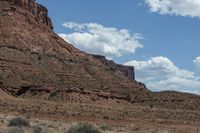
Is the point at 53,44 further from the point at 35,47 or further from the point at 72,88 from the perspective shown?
the point at 72,88

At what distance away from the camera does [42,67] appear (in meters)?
95.2

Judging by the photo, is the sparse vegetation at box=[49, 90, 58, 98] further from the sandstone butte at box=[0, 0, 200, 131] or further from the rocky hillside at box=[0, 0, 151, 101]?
the rocky hillside at box=[0, 0, 151, 101]

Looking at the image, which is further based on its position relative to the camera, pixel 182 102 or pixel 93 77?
pixel 93 77

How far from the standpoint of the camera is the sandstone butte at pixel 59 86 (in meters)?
63.4

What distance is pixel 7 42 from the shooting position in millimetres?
101438

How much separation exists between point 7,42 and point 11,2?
25.0m

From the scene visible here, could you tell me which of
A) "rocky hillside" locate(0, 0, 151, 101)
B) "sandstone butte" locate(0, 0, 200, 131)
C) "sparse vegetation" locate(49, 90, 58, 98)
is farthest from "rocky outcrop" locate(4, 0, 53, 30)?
"sparse vegetation" locate(49, 90, 58, 98)

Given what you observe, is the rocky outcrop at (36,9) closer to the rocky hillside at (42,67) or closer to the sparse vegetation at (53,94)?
the rocky hillside at (42,67)

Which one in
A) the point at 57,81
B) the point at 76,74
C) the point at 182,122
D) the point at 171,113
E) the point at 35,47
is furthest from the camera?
the point at 35,47

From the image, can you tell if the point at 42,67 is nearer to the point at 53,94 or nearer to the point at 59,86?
the point at 59,86

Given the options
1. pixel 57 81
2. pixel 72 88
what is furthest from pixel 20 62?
pixel 72 88

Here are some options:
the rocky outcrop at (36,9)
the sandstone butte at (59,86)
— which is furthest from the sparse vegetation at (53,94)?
the rocky outcrop at (36,9)

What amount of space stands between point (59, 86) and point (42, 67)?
9218 mm

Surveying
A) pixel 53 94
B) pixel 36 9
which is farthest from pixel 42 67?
pixel 36 9
